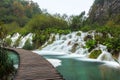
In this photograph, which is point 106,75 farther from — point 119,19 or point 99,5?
point 99,5

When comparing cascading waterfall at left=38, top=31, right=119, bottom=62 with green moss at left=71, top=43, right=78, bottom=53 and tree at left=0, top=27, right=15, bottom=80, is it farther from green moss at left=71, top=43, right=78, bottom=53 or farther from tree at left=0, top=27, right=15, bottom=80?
tree at left=0, top=27, right=15, bottom=80

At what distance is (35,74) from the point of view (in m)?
7.79

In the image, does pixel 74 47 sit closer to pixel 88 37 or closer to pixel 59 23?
pixel 88 37

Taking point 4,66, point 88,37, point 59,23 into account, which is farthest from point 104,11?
point 4,66

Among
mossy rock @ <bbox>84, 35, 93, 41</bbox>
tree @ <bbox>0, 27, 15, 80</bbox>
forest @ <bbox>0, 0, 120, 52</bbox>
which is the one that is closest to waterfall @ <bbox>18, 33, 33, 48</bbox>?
forest @ <bbox>0, 0, 120, 52</bbox>

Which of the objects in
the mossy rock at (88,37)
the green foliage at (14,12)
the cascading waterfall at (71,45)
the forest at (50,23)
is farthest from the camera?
the green foliage at (14,12)

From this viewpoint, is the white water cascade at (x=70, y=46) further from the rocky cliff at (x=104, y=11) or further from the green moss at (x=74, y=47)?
the rocky cliff at (x=104, y=11)

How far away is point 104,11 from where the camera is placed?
36719mm

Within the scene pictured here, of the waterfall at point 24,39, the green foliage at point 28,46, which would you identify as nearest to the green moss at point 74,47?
the green foliage at point 28,46

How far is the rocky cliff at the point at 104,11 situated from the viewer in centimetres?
3487

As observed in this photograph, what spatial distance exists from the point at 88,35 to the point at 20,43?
9.61 meters

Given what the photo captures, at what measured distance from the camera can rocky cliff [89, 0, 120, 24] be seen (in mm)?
34866

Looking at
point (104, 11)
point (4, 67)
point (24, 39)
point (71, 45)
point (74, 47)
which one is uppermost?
point (104, 11)

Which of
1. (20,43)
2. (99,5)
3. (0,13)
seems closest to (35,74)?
(20,43)
